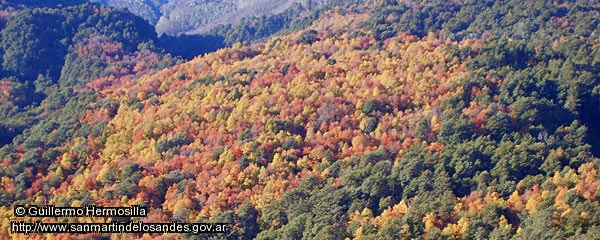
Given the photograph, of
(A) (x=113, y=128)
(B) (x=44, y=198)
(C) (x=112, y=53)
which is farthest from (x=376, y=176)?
(C) (x=112, y=53)

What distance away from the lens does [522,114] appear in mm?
95750

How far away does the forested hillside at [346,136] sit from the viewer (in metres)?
72.9

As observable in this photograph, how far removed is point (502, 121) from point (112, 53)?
11213 centimetres

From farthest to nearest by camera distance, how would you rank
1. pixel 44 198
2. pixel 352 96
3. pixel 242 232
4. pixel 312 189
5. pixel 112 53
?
pixel 112 53, pixel 352 96, pixel 44 198, pixel 312 189, pixel 242 232

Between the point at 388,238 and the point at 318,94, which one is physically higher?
the point at 318,94

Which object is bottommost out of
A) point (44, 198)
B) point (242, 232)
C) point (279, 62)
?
point (242, 232)

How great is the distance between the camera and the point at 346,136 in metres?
96.9

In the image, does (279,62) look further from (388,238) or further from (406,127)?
(388,238)

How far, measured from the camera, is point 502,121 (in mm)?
93812

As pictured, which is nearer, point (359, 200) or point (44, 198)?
point (359, 200)

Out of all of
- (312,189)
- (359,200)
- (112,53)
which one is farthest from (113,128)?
(112,53)

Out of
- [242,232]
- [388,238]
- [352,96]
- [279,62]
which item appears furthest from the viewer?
[279,62]

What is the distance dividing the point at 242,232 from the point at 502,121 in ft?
126

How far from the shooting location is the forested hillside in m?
72.9
